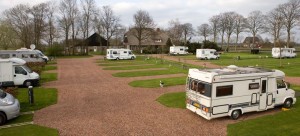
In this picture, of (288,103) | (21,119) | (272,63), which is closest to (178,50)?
(272,63)

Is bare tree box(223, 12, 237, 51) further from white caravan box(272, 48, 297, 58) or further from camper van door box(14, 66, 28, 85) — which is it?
camper van door box(14, 66, 28, 85)

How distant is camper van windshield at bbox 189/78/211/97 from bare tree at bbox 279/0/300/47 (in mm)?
59879

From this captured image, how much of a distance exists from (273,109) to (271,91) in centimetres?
138

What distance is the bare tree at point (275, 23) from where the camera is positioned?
212ft

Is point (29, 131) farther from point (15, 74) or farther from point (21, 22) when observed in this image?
point (21, 22)

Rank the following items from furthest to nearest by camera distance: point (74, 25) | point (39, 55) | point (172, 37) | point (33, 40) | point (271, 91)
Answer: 1. point (172, 37)
2. point (74, 25)
3. point (33, 40)
4. point (39, 55)
5. point (271, 91)

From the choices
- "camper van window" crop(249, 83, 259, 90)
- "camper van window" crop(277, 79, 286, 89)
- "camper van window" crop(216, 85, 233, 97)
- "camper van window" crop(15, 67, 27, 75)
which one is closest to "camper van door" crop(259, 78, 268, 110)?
"camper van window" crop(249, 83, 259, 90)

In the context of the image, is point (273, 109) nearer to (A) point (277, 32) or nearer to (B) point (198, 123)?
(B) point (198, 123)

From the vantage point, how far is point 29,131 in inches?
424

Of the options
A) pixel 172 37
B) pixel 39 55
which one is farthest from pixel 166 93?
pixel 172 37

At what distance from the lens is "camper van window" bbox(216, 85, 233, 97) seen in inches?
465

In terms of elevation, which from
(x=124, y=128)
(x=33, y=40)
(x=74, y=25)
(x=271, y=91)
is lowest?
(x=124, y=128)

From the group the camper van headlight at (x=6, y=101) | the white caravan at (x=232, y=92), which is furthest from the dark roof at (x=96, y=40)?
the white caravan at (x=232, y=92)

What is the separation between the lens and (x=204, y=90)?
1204cm
